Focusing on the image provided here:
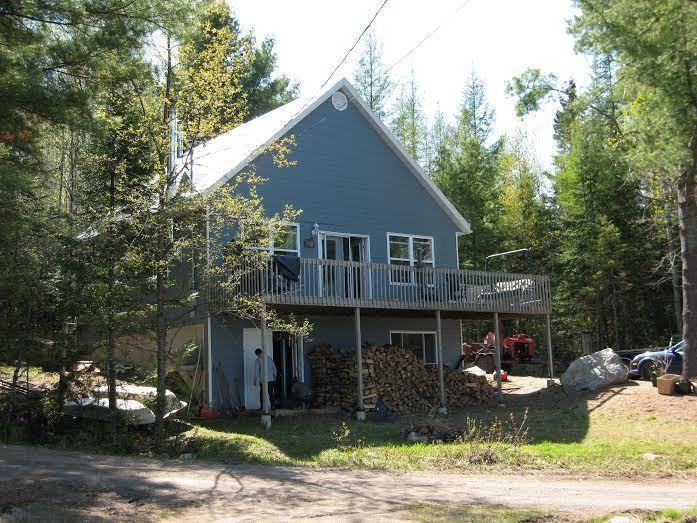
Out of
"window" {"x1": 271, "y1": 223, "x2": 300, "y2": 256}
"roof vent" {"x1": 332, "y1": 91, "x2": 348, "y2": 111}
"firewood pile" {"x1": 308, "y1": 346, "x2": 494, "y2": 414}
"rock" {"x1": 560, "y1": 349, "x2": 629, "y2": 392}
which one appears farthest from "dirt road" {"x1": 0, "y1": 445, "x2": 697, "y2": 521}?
"roof vent" {"x1": 332, "y1": 91, "x2": 348, "y2": 111}

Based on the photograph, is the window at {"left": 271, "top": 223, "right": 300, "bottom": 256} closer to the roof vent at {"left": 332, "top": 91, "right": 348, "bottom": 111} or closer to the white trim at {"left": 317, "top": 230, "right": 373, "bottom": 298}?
the white trim at {"left": 317, "top": 230, "right": 373, "bottom": 298}

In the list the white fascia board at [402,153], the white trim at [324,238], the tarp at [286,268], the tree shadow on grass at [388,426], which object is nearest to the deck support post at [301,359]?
the tree shadow on grass at [388,426]

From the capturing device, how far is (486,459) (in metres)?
12.6

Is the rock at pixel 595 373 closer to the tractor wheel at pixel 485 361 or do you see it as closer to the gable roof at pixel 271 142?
the gable roof at pixel 271 142


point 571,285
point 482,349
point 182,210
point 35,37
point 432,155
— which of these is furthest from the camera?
point 432,155

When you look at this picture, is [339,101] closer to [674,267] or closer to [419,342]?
[419,342]

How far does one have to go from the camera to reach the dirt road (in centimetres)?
807

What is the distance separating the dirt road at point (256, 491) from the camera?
8070mm

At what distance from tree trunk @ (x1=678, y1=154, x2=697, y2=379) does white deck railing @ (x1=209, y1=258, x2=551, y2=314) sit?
14.1ft

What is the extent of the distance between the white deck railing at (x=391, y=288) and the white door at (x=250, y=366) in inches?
82.7

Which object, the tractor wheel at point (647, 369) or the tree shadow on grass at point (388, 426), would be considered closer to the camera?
the tree shadow on grass at point (388, 426)

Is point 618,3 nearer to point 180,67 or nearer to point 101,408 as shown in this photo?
point 180,67

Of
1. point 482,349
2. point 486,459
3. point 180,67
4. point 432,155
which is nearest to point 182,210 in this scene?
point 180,67

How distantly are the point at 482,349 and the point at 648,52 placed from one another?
49.7 feet
